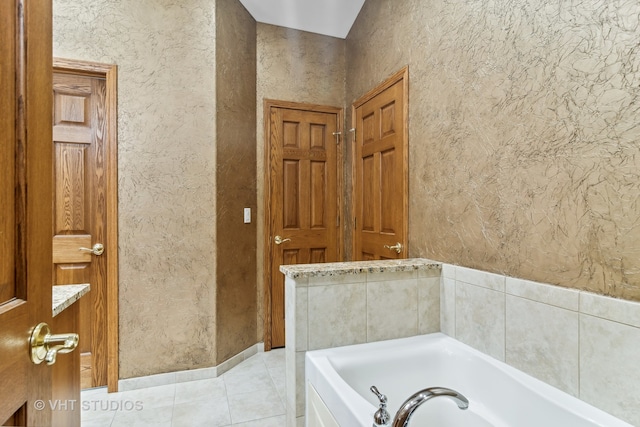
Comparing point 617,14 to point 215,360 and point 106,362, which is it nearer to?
point 215,360

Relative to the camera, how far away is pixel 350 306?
1.54m

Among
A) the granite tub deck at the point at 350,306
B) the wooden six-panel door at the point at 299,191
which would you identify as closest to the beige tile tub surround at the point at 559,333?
the granite tub deck at the point at 350,306

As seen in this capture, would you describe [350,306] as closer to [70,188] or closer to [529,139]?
[529,139]

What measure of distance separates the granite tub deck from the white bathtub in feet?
0.21

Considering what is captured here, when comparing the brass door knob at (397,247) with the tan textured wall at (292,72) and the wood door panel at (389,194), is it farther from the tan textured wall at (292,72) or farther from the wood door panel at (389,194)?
the tan textured wall at (292,72)

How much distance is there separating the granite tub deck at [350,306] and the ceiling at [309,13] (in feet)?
7.54

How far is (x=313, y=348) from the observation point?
1483mm

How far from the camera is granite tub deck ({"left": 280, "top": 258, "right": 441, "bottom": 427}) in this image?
4.82ft

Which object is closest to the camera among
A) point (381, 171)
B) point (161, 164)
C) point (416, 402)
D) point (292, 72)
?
point (416, 402)

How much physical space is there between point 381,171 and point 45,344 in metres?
2.13

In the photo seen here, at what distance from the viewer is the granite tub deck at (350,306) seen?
4.82 ft

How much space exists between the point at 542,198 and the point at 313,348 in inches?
46.2

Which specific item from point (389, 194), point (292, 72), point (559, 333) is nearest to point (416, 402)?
point (559, 333)

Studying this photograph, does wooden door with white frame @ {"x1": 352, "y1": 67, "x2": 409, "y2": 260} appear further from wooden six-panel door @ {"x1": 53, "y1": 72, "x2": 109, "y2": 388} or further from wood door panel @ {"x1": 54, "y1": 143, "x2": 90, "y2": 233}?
wood door panel @ {"x1": 54, "y1": 143, "x2": 90, "y2": 233}
